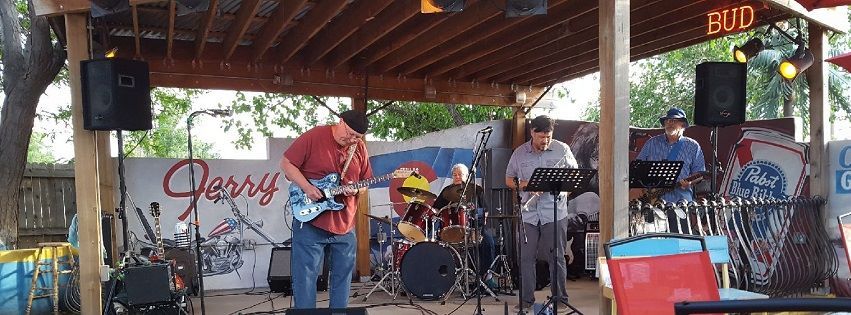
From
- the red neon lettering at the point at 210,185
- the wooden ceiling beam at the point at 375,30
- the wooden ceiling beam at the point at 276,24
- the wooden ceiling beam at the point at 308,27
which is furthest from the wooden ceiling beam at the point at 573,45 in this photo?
the red neon lettering at the point at 210,185

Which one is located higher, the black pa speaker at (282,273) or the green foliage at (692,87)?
the green foliage at (692,87)

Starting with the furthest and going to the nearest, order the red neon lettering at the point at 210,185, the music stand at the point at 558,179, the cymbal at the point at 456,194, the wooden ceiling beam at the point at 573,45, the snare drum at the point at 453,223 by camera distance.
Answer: the red neon lettering at the point at 210,185 < the cymbal at the point at 456,194 < the snare drum at the point at 453,223 < the wooden ceiling beam at the point at 573,45 < the music stand at the point at 558,179

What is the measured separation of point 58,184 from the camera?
26.0 ft

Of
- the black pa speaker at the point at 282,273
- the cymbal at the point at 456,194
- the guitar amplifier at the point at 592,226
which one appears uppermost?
the cymbal at the point at 456,194

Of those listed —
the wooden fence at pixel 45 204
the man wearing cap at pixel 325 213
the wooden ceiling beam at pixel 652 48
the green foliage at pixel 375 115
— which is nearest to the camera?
the man wearing cap at pixel 325 213

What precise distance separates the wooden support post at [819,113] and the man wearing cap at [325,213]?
4.30 meters

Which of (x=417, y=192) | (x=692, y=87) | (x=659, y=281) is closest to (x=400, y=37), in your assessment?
(x=417, y=192)

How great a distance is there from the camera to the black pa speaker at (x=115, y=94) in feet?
13.4

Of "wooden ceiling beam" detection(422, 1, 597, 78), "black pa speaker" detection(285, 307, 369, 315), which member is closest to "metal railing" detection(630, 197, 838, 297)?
"wooden ceiling beam" detection(422, 1, 597, 78)

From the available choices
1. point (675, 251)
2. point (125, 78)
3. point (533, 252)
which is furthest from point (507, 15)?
point (125, 78)

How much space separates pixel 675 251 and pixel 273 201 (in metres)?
5.76

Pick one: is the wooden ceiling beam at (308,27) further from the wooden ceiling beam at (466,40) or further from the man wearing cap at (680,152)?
the man wearing cap at (680,152)

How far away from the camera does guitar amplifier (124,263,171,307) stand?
15.2ft

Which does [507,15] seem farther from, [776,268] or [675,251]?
[776,268]
